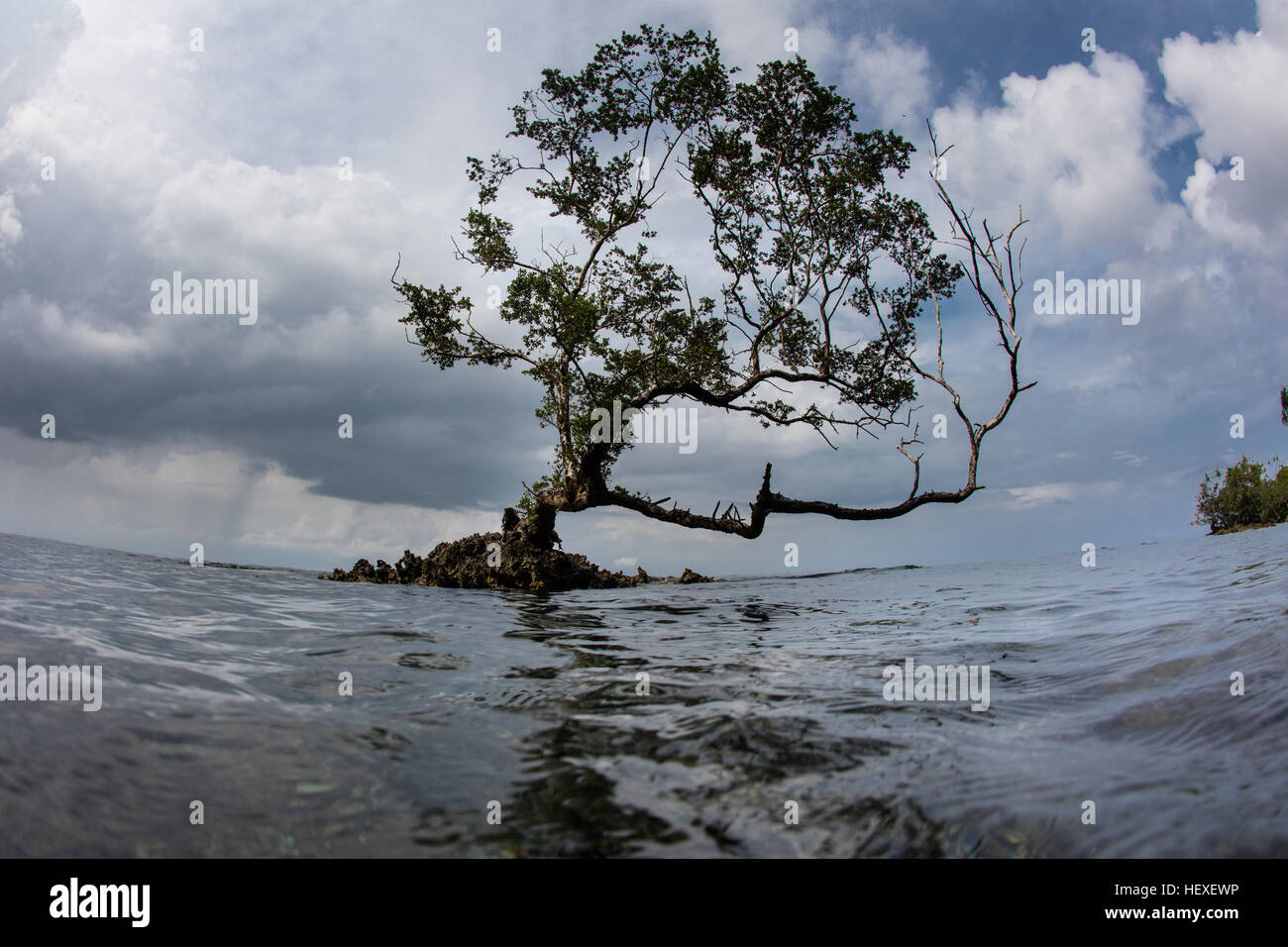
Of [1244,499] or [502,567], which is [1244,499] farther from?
[502,567]

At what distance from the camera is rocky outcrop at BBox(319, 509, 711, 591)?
17234 millimetres

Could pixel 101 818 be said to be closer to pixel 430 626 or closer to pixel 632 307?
pixel 430 626

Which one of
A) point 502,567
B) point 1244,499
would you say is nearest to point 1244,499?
point 1244,499

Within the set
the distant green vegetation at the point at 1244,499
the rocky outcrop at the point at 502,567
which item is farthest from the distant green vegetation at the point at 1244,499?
the rocky outcrop at the point at 502,567

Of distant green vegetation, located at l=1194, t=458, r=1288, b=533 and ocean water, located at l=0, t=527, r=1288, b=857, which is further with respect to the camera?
distant green vegetation, located at l=1194, t=458, r=1288, b=533

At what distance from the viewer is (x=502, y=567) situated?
17.5 meters

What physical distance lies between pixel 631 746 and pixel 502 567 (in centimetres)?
1436

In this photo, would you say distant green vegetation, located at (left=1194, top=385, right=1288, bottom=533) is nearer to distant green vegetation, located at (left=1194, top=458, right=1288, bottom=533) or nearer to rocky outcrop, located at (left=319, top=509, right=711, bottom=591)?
distant green vegetation, located at (left=1194, top=458, right=1288, bottom=533)

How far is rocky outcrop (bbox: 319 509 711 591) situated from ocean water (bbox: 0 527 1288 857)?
1000 cm

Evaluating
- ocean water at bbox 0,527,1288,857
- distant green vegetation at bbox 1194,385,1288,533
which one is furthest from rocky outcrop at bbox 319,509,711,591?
distant green vegetation at bbox 1194,385,1288,533

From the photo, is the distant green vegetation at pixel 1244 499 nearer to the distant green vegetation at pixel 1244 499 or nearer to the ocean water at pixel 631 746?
the distant green vegetation at pixel 1244 499

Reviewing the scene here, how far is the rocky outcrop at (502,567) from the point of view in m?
17.2

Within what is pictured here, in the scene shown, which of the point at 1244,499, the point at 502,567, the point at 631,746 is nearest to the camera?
the point at 631,746

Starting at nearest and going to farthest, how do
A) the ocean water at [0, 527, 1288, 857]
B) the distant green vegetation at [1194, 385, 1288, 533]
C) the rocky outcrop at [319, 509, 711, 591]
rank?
the ocean water at [0, 527, 1288, 857] → the rocky outcrop at [319, 509, 711, 591] → the distant green vegetation at [1194, 385, 1288, 533]
